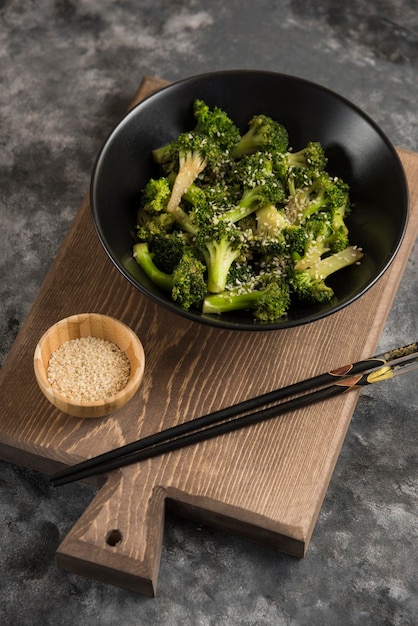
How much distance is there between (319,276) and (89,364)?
0.88 metres

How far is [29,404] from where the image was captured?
3045 mm

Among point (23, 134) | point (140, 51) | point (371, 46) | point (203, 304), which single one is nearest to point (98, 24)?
point (140, 51)

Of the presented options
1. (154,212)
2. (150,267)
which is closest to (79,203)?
(154,212)

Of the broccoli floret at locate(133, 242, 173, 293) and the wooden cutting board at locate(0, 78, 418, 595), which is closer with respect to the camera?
the wooden cutting board at locate(0, 78, 418, 595)

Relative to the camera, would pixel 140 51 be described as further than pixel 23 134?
Yes

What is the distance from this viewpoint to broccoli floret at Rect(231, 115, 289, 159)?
3.40 meters

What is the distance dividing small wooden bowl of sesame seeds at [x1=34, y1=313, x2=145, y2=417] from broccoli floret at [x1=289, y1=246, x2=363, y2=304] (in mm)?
601

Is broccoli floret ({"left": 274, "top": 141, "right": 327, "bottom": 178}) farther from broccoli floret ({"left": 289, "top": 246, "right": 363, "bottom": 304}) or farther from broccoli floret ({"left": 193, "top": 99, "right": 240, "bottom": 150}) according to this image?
broccoli floret ({"left": 289, "top": 246, "right": 363, "bottom": 304})

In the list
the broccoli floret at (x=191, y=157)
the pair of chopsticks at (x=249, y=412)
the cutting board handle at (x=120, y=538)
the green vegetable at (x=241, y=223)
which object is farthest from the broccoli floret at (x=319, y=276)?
the cutting board handle at (x=120, y=538)

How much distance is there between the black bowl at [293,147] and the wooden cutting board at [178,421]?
188mm

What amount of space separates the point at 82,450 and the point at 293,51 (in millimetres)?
2595

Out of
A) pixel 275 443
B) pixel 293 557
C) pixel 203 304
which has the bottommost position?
pixel 293 557

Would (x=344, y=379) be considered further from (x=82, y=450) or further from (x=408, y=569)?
(x=82, y=450)

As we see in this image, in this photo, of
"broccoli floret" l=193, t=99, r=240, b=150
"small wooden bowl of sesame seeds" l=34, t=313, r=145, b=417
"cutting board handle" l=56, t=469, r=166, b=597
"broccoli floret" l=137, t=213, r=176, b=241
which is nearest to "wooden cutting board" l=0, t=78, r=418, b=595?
"cutting board handle" l=56, t=469, r=166, b=597
